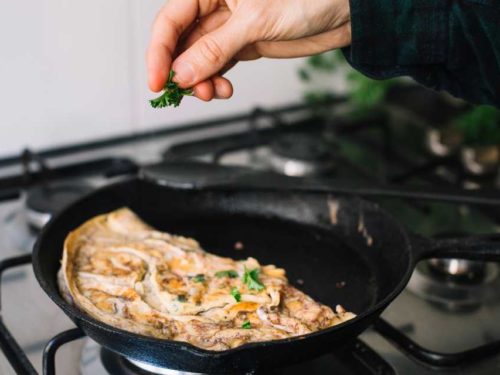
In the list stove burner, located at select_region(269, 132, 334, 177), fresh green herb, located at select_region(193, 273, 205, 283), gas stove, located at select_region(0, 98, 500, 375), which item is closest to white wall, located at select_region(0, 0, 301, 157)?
gas stove, located at select_region(0, 98, 500, 375)

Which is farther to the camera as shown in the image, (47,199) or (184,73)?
(47,199)

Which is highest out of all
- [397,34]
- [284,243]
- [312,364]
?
[397,34]

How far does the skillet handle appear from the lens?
110 centimetres

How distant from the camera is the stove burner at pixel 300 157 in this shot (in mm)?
1725

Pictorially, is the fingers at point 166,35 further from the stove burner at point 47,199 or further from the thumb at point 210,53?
the stove burner at point 47,199

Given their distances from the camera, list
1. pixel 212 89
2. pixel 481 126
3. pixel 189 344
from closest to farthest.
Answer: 1. pixel 189 344
2. pixel 212 89
3. pixel 481 126

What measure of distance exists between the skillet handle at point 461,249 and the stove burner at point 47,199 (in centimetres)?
76

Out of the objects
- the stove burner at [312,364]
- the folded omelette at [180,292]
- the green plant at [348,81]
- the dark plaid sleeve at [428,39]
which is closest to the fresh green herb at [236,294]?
the folded omelette at [180,292]

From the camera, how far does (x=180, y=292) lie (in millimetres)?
1157

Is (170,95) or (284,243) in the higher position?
(170,95)

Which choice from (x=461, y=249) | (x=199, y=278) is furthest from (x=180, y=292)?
Answer: (x=461, y=249)

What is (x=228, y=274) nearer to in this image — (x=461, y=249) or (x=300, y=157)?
(x=461, y=249)

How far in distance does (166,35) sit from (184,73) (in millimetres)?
105

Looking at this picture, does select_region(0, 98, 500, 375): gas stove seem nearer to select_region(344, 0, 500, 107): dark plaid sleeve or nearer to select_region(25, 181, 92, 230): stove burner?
select_region(25, 181, 92, 230): stove burner
